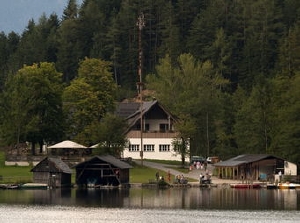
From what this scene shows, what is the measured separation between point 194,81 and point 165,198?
6537 centimetres

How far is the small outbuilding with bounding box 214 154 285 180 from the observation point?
370ft

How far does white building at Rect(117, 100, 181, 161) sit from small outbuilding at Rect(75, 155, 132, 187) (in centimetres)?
2686

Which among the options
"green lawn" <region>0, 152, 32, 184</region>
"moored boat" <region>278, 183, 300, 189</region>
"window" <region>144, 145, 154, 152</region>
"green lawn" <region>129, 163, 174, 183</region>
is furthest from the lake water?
"window" <region>144, 145, 154, 152</region>

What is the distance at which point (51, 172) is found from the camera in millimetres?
105438

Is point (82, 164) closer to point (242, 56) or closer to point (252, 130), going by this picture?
point (252, 130)

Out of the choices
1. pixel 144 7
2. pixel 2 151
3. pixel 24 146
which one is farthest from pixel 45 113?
pixel 144 7

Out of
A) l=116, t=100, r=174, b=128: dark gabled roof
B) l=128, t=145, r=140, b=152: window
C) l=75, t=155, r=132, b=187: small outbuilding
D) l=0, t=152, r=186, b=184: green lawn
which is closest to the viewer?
l=75, t=155, r=132, b=187: small outbuilding

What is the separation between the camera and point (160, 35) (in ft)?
648

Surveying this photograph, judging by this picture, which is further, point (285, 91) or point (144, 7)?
point (144, 7)

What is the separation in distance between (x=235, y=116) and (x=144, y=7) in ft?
219

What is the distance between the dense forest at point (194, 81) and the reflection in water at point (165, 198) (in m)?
15.9

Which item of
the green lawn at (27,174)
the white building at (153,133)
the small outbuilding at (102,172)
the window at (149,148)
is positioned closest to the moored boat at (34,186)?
the green lawn at (27,174)

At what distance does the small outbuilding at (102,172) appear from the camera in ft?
347

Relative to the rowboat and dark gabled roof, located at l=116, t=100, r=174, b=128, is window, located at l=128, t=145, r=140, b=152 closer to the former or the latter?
dark gabled roof, located at l=116, t=100, r=174, b=128
